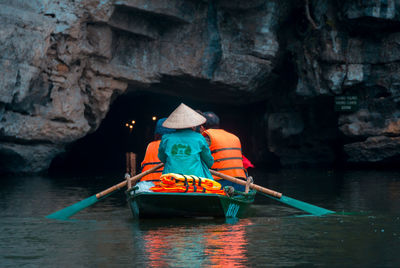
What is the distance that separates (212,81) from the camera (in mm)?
19672

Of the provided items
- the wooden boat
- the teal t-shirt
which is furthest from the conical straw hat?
the wooden boat

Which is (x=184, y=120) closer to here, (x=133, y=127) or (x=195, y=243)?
(x=195, y=243)

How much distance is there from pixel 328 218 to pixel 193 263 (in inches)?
A: 140

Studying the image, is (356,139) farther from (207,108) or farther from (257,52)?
(207,108)

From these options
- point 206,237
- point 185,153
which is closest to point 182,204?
point 185,153

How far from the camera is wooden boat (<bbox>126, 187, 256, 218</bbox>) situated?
737 cm

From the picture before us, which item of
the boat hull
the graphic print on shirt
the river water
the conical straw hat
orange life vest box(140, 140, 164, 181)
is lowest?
the river water

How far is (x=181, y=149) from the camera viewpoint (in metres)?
7.82

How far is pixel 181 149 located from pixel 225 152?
115 centimetres

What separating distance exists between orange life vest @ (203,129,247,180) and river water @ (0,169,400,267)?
768 millimetres

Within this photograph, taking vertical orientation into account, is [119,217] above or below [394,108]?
below

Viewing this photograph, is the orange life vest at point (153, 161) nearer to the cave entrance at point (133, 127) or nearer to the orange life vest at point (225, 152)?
the orange life vest at point (225, 152)

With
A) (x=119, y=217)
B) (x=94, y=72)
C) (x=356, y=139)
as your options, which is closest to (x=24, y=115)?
(x=94, y=72)

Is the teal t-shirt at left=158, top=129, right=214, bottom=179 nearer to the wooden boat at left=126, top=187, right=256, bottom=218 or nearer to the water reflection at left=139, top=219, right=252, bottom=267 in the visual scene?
the wooden boat at left=126, top=187, right=256, bottom=218
